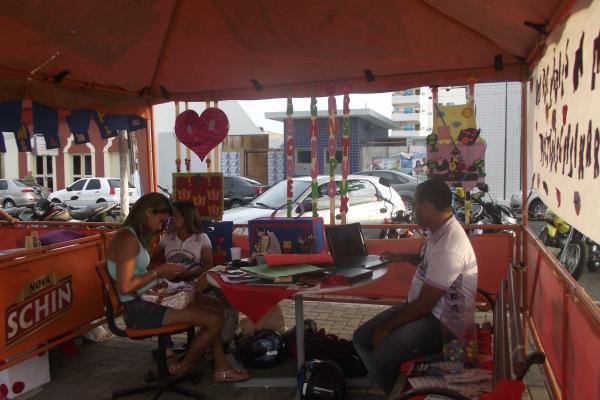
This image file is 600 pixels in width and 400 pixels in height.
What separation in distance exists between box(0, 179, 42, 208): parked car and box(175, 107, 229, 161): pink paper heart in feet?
60.6

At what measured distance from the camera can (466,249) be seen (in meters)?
3.02

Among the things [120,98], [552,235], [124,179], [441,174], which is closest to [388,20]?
[441,174]

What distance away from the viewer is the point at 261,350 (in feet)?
14.3

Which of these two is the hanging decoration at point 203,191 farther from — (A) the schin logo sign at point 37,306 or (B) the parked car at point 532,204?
(B) the parked car at point 532,204

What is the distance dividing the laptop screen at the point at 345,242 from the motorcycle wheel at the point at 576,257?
424 centimetres

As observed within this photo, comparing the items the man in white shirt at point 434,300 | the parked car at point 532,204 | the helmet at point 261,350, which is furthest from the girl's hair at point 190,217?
the parked car at point 532,204

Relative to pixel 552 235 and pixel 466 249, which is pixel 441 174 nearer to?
pixel 466 249

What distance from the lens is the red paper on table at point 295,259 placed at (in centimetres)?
364

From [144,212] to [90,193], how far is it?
19.0 m

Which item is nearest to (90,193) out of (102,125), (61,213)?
Answer: (61,213)

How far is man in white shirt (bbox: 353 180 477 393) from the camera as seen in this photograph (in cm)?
295

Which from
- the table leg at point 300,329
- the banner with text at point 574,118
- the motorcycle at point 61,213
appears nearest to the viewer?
the banner with text at point 574,118

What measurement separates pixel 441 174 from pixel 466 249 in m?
2.02

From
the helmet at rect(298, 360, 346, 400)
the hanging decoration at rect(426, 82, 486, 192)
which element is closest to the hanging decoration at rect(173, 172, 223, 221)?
the hanging decoration at rect(426, 82, 486, 192)
